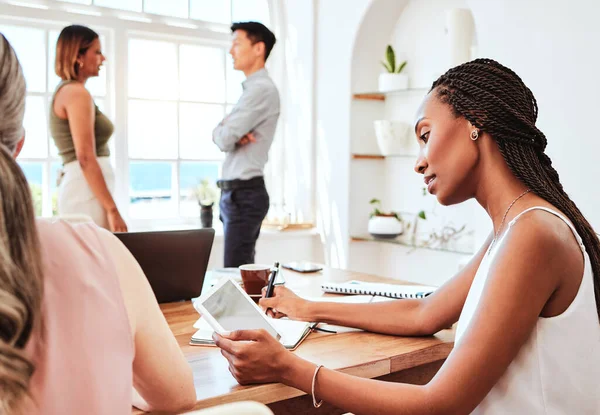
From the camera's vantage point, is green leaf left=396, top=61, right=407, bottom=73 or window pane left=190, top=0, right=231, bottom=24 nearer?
green leaf left=396, top=61, right=407, bottom=73

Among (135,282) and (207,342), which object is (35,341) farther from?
(207,342)

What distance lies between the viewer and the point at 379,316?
1.55 meters

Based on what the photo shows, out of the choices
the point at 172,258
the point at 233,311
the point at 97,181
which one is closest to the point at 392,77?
the point at 97,181

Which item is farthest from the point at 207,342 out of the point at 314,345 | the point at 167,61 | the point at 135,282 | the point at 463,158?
the point at 167,61

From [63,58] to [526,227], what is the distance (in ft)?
8.25

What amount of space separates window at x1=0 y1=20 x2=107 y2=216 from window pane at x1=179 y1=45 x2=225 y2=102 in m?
0.83

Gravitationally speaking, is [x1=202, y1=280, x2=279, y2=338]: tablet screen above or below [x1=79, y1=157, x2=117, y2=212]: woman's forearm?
below

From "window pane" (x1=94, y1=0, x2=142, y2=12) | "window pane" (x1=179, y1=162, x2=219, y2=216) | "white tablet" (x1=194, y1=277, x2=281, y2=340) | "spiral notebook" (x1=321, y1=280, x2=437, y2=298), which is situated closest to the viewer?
"white tablet" (x1=194, y1=277, x2=281, y2=340)

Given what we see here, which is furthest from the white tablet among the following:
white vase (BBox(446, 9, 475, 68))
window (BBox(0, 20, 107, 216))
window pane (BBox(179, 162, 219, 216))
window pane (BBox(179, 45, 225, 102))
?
window pane (BBox(179, 45, 225, 102))

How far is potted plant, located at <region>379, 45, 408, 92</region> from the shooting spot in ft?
12.8

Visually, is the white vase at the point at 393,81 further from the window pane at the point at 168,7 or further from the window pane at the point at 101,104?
the window pane at the point at 101,104

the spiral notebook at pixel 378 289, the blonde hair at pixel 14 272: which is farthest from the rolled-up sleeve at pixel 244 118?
the blonde hair at pixel 14 272

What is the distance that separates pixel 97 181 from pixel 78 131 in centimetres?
25

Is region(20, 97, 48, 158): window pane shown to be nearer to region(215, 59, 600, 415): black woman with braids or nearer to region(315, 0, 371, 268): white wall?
region(315, 0, 371, 268): white wall
